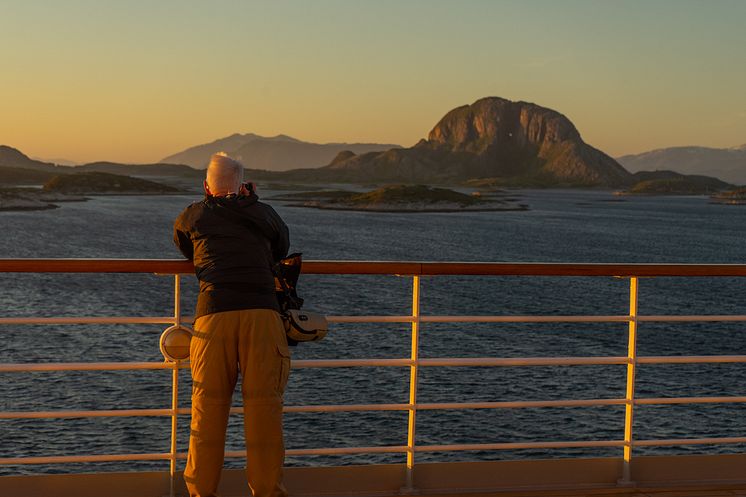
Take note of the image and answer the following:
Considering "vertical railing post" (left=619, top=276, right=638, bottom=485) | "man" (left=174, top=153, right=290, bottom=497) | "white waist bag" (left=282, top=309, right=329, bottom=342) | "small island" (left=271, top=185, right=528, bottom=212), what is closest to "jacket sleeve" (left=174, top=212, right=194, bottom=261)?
"man" (left=174, top=153, right=290, bottom=497)

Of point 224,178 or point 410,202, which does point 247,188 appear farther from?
point 410,202

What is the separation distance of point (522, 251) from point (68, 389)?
5876cm

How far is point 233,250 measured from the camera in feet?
10.5

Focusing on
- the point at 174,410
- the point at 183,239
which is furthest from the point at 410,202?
the point at 183,239

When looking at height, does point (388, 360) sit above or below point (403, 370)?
above

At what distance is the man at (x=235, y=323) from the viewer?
3186mm

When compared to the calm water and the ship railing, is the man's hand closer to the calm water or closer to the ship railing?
the ship railing

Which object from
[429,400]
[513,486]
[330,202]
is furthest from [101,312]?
[330,202]

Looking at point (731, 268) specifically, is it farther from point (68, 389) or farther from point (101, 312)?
point (101, 312)

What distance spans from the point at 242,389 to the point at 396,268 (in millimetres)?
Result: 828

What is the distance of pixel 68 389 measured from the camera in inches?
1143

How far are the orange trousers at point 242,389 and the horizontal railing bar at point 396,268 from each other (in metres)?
0.37

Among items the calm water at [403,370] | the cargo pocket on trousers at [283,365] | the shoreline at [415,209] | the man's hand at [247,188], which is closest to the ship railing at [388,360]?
the cargo pocket on trousers at [283,365]

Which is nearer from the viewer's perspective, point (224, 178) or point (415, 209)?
point (224, 178)
